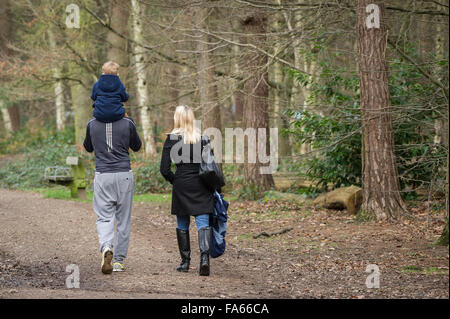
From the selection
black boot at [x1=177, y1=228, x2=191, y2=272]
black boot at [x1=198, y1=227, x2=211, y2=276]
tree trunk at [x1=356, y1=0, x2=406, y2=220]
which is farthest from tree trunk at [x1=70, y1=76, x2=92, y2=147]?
black boot at [x1=198, y1=227, x2=211, y2=276]

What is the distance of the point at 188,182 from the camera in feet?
20.8

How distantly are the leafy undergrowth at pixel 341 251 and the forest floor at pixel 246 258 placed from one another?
0.04 ft

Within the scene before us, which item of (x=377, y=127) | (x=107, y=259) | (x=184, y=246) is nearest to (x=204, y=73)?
(x=377, y=127)

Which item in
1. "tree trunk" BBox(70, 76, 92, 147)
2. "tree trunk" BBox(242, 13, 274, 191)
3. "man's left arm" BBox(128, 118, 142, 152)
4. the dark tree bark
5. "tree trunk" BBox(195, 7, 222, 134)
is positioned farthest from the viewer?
the dark tree bark

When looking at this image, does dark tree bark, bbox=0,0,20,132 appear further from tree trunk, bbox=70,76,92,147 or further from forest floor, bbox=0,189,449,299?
forest floor, bbox=0,189,449,299

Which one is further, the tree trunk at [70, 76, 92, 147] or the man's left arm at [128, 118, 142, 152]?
the tree trunk at [70, 76, 92, 147]

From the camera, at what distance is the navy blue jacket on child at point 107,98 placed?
6.32 metres

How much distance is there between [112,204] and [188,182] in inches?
37.2

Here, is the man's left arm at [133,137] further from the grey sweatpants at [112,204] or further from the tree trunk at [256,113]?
the tree trunk at [256,113]

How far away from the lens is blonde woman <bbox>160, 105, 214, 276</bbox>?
247 inches

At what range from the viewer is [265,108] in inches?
518

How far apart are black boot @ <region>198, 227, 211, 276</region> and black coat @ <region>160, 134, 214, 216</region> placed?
0.26 m
